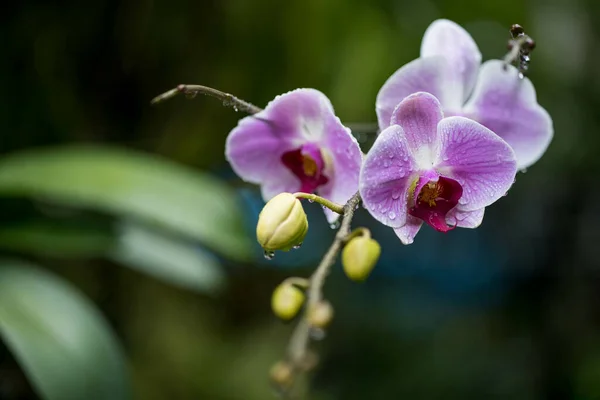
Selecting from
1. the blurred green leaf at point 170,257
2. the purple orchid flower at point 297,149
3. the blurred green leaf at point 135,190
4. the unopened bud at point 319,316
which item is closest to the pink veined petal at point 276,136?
the purple orchid flower at point 297,149

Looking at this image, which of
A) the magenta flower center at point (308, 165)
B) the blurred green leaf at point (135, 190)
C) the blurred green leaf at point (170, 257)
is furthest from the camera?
the blurred green leaf at point (170, 257)

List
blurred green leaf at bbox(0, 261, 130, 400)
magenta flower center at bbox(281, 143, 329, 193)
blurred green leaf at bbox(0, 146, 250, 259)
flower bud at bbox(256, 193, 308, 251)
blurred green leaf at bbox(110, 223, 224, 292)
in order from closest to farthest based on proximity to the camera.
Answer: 1. flower bud at bbox(256, 193, 308, 251)
2. magenta flower center at bbox(281, 143, 329, 193)
3. blurred green leaf at bbox(0, 261, 130, 400)
4. blurred green leaf at bbox(0, 146, 250, 259)
5. blurred green leaf at bbox(110, 223, 224, 292)

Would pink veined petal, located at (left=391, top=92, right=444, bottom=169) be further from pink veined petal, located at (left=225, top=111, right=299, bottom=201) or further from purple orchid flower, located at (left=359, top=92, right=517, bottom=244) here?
pink veined petal, located at (left=225, top=111, right=299, bottom=201)

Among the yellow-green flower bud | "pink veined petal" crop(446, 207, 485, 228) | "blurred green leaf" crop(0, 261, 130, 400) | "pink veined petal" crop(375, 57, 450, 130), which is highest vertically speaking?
"pink veined petal" crop(375, 57, 450, 130)

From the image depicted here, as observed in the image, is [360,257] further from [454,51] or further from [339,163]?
[454,51]

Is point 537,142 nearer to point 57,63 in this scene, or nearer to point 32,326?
point 32,326

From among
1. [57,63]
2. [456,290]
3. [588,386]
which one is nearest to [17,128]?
[57,63]

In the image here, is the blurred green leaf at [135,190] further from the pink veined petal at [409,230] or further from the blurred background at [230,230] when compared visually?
the pink veined petal at [409,230]

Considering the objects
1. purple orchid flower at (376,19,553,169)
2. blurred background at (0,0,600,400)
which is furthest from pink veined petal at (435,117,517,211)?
blurred background at (0,0,600,400)

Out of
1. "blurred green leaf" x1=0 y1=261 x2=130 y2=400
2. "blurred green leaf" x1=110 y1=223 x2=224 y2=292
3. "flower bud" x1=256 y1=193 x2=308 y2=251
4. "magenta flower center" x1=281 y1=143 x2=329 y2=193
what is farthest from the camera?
"blurred green leaf" x1=110 y1=223 x2=224 y2=292
